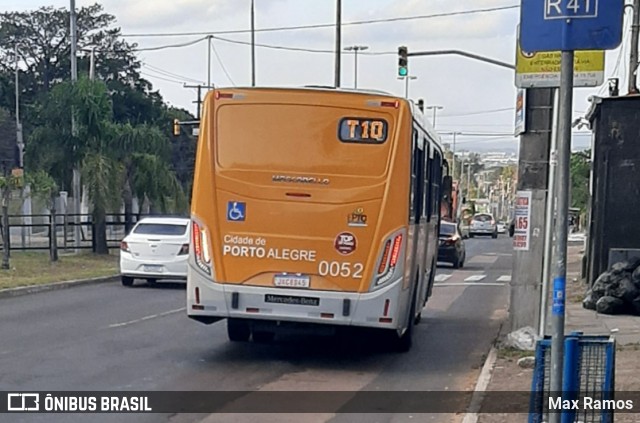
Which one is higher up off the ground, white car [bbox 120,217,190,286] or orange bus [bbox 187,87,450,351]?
orange bus [bbox 187,87,450,351]

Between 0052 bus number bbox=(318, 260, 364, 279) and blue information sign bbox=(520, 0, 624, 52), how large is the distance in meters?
6.93

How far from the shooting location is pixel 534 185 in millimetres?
13320

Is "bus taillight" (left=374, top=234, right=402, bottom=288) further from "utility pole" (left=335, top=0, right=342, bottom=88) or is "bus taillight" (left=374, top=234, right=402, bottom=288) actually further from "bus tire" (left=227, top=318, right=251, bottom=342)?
"utility pole" (left=335, top=0, right=342, bottom=88)

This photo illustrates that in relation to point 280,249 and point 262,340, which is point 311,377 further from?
point 262,340

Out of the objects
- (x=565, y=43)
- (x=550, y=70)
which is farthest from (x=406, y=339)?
(x=565, y=43)

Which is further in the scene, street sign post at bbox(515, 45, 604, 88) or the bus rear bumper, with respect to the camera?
street sign post at bbox(515, 45, 604, 88)

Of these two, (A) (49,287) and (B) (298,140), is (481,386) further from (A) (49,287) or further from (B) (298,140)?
(A) (49,287)

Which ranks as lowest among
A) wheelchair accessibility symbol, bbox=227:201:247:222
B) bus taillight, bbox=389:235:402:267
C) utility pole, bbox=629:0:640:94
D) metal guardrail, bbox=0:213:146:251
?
metal guardrail, bbox=0:213:146:251

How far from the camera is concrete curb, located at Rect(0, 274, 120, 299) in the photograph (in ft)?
66.1

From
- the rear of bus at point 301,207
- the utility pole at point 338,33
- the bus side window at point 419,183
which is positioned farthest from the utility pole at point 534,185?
the utility pole at point 338,33

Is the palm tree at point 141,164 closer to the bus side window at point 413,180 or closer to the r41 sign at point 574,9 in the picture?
the bus side window at point 413,180

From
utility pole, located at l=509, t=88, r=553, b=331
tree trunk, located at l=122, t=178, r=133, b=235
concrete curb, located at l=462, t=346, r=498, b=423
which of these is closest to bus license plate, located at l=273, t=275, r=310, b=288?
concrete curb, located at l=462, t=346, r=498, b=423

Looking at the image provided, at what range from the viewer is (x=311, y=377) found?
470 inches

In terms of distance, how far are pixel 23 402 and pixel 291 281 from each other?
3.57 metres
